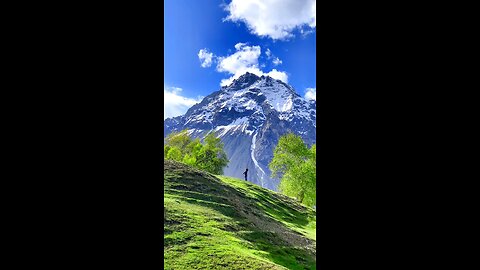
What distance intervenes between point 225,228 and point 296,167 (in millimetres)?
13022

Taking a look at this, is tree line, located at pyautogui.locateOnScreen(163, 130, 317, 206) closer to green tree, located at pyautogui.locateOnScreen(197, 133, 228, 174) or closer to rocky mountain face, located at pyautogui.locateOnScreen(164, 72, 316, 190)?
green tree, located at pyautogui.locateOnScreen(197, 133, 228, 174)

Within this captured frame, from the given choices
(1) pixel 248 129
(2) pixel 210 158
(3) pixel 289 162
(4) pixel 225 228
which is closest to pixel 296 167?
(3) pixel 289 162

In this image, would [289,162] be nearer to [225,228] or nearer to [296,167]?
[296,167]

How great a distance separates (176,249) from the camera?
938cm

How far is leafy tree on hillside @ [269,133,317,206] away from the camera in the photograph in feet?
77.0

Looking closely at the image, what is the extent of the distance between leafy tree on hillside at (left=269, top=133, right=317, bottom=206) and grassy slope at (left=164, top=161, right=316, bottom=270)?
476 cm

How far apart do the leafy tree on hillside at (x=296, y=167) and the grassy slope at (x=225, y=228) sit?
4.76 m

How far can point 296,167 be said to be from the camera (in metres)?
24.2

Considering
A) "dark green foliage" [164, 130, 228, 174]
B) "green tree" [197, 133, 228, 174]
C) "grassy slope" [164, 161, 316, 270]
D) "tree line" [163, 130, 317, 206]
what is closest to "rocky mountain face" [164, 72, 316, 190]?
"dark green foliage" [164, 130, 228, 174]

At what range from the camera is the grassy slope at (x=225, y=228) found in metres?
9.21
